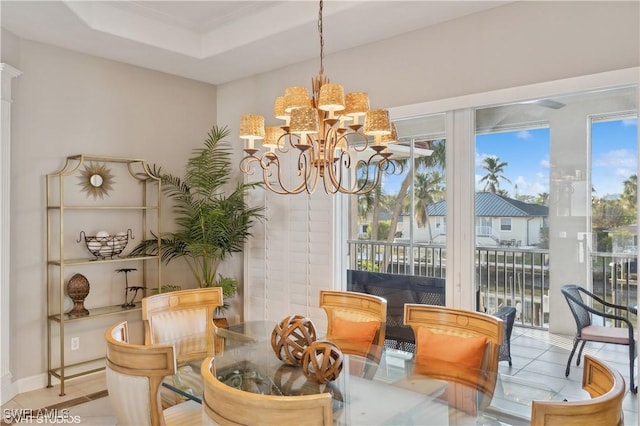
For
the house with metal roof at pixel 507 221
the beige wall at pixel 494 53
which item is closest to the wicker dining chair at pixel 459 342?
the house with metal roof at pixel 507 221

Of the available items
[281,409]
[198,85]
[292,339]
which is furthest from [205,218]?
[281,409]

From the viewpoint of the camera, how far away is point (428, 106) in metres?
3.26

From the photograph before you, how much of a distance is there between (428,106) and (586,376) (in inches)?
83.3

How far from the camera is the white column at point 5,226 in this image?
337cm

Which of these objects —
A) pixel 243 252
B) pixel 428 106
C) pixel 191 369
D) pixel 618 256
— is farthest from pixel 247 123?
pixel 243 252

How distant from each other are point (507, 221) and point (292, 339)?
1693mm

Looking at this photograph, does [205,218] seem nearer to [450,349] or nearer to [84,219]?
[84,219]

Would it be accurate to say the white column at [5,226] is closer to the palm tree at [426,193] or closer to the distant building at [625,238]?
the palm tree at [426,193]

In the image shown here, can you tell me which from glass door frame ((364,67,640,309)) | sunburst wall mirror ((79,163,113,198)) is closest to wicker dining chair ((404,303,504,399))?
glass door frame ((364,67,640,309))

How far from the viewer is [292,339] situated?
2141 millimetres

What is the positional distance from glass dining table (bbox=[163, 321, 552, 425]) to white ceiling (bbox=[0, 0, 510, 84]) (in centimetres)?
223

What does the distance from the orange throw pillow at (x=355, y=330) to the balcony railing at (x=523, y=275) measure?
2.79 ft

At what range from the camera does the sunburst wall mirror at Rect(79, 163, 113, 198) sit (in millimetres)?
3916

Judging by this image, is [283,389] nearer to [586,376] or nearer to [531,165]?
[586,376]
